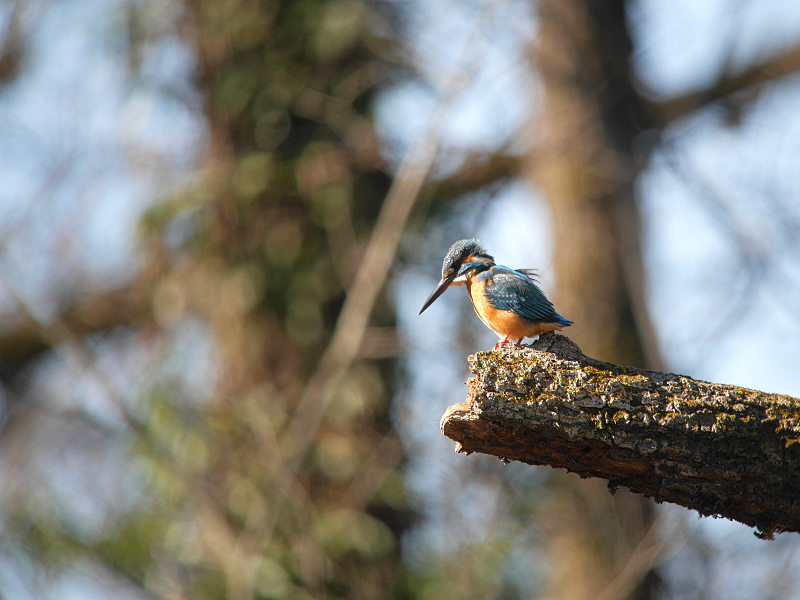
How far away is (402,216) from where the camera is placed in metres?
7.03

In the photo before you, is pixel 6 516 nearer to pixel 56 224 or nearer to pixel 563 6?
pixel 56 224

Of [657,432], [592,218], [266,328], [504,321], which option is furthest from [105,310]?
[657,432]

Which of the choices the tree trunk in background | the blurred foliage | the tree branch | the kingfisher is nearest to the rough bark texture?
the kingfisher

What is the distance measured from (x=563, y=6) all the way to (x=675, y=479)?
7.07m

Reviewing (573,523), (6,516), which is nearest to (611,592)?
(573,523)

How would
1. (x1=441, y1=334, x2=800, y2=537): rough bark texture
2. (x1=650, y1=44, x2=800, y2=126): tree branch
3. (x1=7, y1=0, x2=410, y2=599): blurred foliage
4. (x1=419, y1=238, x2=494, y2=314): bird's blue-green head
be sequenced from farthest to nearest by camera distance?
(x1=650, y1=44, x2=800, y2=126): tree branch → (x1=7, y1=0, x2=410, y2=599): blurred foliage → (x1=419, y1=238, x2=494, y2=314): bird's blue-green head → (x1=441, y1=334, x2=800, y2=537): rough bark texture

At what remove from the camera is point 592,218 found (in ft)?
26.9

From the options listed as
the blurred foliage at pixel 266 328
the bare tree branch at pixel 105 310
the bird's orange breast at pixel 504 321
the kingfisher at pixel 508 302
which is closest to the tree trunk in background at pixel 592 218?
the blurred foliage at pixel 266 328

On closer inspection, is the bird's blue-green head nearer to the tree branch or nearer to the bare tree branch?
the tree branch

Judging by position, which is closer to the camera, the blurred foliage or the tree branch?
the blurred foliage

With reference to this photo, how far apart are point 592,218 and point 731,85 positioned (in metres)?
1.95

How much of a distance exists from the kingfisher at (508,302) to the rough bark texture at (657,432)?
1066 mm

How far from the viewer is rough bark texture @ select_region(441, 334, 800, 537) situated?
2.32 m

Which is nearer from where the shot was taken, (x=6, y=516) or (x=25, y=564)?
(x=25, y=564)
